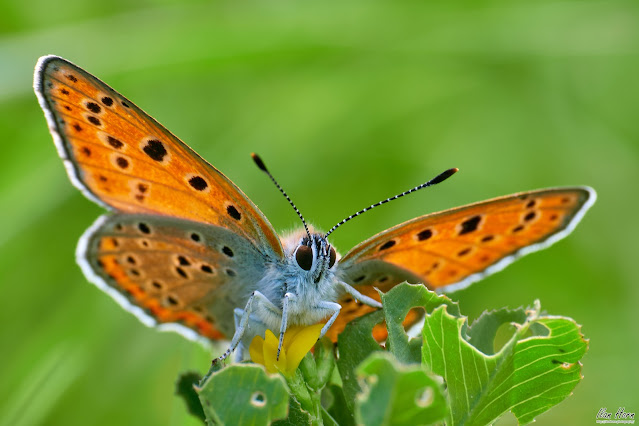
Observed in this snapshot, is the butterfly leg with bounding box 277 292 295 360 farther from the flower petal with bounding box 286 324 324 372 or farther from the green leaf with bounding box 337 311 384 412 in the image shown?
the green leaf with bounding box 337 311 384 412

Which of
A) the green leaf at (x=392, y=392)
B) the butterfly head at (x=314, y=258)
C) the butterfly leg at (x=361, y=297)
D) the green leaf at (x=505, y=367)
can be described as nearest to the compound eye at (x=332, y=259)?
the butterfly head at (x=314, y=258)

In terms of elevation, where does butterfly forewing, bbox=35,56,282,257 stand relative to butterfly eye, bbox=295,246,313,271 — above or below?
above

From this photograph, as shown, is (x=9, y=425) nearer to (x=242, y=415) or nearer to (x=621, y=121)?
(x=242, y=415)

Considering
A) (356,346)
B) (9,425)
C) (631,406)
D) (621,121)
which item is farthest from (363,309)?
(621,121)

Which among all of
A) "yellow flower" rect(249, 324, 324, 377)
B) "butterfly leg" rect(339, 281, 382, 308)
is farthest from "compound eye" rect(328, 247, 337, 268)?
"yellow flower" rect(249, 324, 324, 377)

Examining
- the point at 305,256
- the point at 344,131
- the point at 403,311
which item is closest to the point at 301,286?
the point at 305,256

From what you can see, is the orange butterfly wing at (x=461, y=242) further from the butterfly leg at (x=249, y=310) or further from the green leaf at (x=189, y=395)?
the green leaf at (x=189, y=395)
